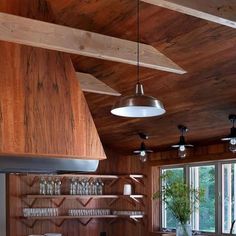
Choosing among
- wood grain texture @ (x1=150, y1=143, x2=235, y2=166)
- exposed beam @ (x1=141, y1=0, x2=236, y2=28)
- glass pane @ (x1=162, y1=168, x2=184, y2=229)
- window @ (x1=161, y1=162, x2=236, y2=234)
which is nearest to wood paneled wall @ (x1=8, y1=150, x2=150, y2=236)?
glass pane @ (x1=162, y1=168, x2=184, y2=229)

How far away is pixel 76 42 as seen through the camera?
11.7ft

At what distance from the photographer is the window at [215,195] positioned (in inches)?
239

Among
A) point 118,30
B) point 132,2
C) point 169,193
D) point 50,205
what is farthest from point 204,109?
point 50,205

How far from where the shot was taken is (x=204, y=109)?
4.97 metres

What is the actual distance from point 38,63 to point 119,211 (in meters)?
5.39

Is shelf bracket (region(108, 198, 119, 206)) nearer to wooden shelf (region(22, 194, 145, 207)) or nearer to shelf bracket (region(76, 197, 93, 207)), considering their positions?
wooden shelf (region(22, 194, 145, 207))

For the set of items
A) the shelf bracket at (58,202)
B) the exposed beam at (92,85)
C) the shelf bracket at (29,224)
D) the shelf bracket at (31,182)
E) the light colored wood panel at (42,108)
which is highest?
the exposed beam at (92,85)

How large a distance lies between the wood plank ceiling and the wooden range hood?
0.92 meters

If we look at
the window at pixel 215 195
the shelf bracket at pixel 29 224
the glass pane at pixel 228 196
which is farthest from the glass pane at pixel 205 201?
the shelf bracket at pixel 29 224

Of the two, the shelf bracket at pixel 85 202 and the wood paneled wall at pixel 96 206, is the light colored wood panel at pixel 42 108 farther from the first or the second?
the shelf bracket at pixel 85 202

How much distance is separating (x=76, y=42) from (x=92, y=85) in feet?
4.02

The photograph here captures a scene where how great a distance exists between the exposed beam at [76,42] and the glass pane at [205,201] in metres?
2.75

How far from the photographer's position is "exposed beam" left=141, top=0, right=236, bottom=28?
2.61 metres

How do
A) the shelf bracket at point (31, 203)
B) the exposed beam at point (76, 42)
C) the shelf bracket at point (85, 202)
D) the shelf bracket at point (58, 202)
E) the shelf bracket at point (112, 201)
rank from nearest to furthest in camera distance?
the exposed beam at point (76, 42), the shelf bracket at point (31, 203), the shelf bracket at point (58, 202), the shelf bracket at point (85, 202), the shelf bracket at point (112, 201)
